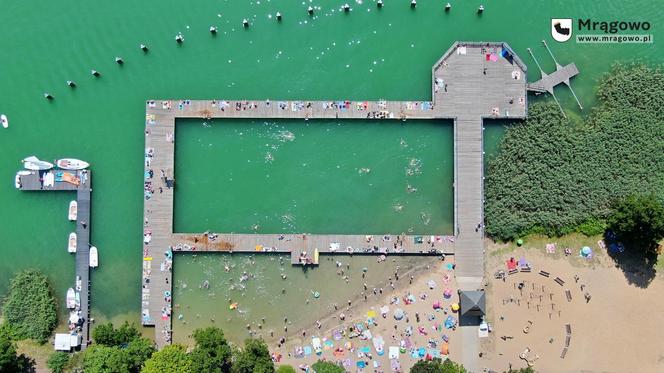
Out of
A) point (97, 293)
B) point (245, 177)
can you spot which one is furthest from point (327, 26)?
point (97, 293)

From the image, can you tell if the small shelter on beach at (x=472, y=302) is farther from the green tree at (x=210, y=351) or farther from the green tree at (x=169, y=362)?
the green tree at (x=169, y=362)

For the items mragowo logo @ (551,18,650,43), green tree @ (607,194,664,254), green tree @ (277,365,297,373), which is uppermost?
mragowo logo @ (551,18,650,43)

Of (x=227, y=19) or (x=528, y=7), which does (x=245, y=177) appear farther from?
(x=528, y=7)

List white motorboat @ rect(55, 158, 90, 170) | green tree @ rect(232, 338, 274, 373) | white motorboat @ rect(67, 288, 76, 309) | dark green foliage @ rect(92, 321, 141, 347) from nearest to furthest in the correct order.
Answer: green tree @ rect(232, 338, 274, 373) < dark green foliage @ rect(92, 321, 141, 347) < white motorboat @ rect(67, 288, 76, 309) < white motorboat @ rect(55, 158, 90, 170)

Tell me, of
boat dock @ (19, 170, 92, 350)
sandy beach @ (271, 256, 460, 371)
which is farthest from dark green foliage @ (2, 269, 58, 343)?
sandy beach @ (271, 256, 460, 371)

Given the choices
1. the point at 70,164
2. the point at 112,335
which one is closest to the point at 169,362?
the point at 112,335

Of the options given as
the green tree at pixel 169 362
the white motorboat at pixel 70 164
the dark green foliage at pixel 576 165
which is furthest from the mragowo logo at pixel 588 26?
the white motorboat at pixel 70 164

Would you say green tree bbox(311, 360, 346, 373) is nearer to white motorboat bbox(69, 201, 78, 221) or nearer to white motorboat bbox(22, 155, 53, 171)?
white motorboat bbox(69, 201, 78, 221)

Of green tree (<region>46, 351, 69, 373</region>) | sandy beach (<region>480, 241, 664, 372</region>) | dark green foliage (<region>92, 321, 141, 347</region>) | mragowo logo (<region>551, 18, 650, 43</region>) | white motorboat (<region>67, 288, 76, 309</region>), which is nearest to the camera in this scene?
dark green foliage (<region>92, 321, 141, 347</region>)
